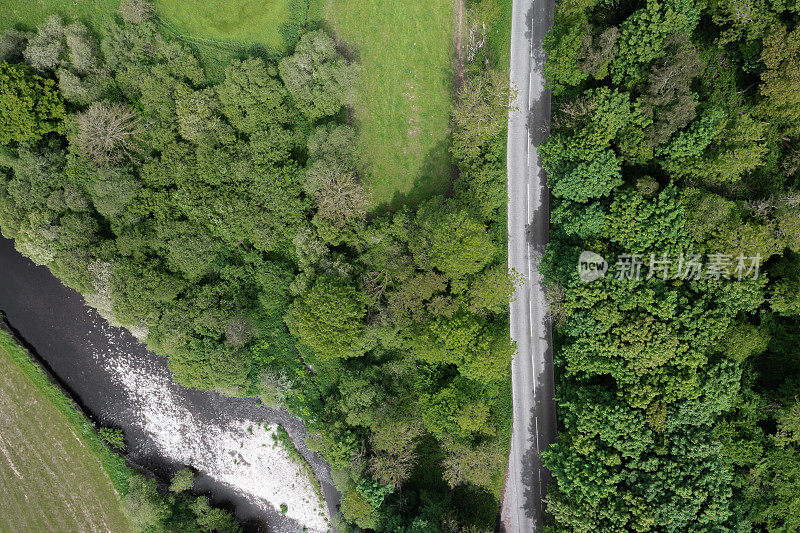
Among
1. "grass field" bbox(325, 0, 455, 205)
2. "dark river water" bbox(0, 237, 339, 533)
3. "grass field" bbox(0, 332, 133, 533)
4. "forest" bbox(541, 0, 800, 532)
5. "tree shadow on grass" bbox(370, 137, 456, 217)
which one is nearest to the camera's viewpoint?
"forest" bbox(541, 0, 800, 532)

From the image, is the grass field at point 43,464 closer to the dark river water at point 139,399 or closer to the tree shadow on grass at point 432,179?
the dark river water at point 139,399

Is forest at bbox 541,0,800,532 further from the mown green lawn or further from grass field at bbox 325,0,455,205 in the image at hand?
the mown green lawn

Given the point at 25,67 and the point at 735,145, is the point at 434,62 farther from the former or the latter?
the point at 25,67

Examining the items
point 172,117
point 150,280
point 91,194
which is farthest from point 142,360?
point 172,117

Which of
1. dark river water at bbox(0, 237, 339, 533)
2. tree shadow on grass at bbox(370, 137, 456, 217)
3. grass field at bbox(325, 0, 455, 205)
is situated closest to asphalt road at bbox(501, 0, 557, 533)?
tree shadow on grass at bbox(370, 137, 456, 217)

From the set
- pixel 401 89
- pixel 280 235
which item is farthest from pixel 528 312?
pixel 280 235
